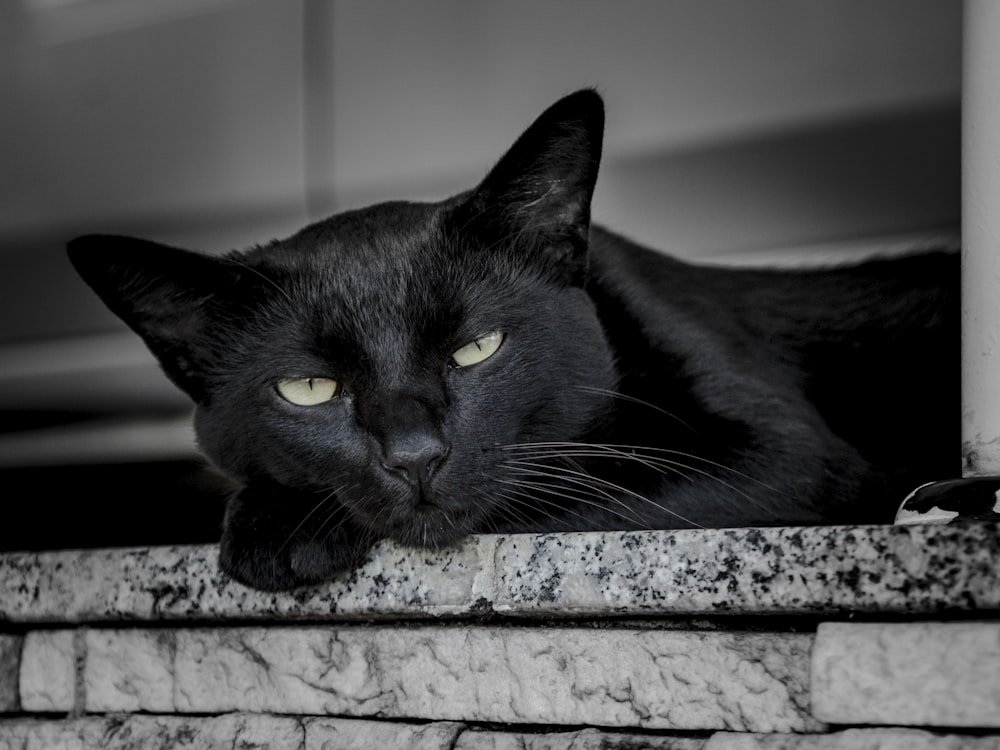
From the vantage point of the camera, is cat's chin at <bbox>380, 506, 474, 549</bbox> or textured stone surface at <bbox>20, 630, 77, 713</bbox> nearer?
cat's chin at <bbox>380, 506, 474, 549</bbox>

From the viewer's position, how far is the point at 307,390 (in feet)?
4.64

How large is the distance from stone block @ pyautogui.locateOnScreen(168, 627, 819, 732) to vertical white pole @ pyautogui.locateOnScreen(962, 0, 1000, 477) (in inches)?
14.0

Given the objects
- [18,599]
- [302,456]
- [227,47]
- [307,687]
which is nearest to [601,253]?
[302,456]

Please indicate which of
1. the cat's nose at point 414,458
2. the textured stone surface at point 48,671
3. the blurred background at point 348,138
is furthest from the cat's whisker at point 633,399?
the blurred background at point 348,138

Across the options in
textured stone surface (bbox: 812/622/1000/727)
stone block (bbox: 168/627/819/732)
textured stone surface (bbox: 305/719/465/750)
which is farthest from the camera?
textured stone surface (bbox: 305/719/465/750)

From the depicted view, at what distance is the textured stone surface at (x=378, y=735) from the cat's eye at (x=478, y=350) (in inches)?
17.2

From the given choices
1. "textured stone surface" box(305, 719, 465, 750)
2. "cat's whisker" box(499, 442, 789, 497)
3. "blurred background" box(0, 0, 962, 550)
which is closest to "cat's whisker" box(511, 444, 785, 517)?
"cat's whisker" box(499, 442, 789, 497)

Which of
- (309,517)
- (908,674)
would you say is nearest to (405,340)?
(309,517)

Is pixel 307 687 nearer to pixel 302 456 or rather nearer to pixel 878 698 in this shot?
pixel 302 456

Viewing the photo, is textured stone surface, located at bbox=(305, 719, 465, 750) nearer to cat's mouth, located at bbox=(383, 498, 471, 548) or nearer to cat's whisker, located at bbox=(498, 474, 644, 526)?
cat's mouth, located at bbox=(383, 498, 471, 548)

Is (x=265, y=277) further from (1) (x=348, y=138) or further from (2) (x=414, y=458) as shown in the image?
(1) (x=348, y=138)

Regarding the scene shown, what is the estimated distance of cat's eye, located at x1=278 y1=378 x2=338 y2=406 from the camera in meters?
1.40

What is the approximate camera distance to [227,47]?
2.79 meters

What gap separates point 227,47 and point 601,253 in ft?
4.89
